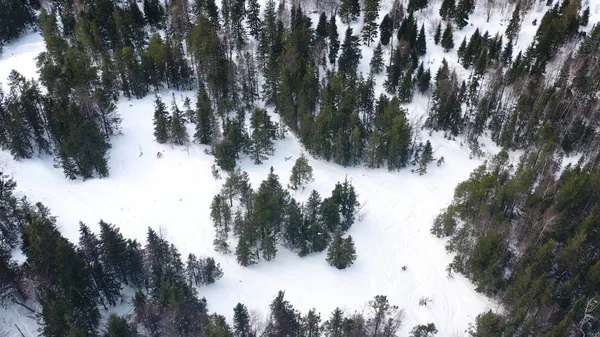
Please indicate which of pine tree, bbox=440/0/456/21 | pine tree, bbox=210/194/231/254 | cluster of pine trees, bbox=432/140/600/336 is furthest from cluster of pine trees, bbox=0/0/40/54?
cluster of pine trees, bbox=432/140/600/336

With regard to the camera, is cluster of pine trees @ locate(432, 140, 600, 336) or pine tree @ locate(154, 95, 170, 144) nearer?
cluster of pine trees @ locate(432, 140, 600, 336)

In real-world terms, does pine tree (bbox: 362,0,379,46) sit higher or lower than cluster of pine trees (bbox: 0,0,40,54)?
higher

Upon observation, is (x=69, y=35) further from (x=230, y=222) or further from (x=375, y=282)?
(x=375, y=282)

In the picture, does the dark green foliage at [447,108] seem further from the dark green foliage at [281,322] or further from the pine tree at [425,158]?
the dark green foliage at [281,322]

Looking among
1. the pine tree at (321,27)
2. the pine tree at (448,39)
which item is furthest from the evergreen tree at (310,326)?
the pine tree at (448,39)

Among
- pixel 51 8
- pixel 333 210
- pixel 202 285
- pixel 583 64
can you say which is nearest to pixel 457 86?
pixel 583 64

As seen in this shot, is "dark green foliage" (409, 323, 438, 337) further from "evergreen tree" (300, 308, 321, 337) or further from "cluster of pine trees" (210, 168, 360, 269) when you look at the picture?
"cluster of pine trees" (210, 168, 360, 269)
